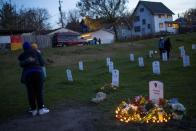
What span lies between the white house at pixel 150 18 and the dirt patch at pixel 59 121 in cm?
7288

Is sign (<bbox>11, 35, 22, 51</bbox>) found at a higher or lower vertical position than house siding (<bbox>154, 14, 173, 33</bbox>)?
lower

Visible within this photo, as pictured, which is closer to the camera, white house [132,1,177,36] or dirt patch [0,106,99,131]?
dirt patch [0,106,99,131]

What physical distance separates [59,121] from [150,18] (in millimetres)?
75941

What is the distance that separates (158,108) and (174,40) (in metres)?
37.4

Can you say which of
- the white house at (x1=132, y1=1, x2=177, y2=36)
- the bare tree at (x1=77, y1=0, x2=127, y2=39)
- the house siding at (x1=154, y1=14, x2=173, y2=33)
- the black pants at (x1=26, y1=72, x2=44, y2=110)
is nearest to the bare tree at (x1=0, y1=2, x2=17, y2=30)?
the bare tree at (x1=77, y1=0, x2=127, y2=39)

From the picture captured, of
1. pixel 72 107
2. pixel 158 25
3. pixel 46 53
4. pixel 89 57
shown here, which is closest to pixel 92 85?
pixel 72 107

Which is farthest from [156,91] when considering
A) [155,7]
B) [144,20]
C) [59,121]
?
[155,7]

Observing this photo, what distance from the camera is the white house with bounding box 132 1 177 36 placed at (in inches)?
3241

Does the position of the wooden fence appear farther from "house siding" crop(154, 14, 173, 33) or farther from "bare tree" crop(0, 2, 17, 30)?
"house siding" crop(154, 14, 173, 33)

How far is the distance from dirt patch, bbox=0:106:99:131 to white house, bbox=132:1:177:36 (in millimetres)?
72880

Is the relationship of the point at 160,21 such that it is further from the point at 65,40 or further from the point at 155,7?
the point at 65,40

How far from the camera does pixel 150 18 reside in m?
82.6

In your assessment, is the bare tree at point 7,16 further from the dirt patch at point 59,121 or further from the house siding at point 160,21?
the dirt patch at point 59,121

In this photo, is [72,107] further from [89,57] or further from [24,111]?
[89,57]
